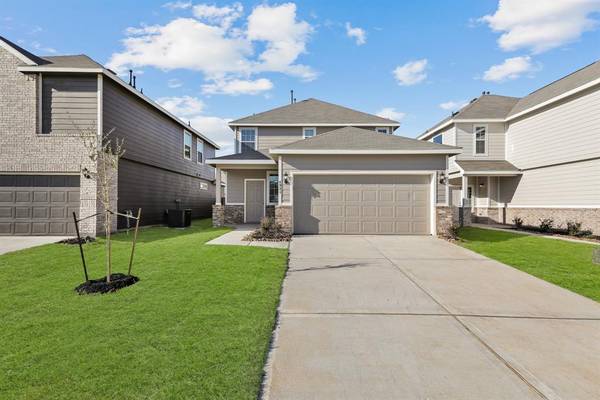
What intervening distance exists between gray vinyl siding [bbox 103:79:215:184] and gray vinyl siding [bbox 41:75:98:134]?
40 cm

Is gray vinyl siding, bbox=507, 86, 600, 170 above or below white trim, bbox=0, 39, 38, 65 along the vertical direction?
below

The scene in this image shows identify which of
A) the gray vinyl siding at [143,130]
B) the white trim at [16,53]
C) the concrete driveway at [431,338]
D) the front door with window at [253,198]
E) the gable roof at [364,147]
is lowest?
the concrete driveway at [431,338]

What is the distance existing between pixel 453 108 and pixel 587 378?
70.8 feet

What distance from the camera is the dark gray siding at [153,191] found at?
12319mm

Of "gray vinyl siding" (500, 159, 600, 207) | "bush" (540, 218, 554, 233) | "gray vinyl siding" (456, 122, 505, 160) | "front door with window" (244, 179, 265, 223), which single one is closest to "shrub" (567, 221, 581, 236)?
"bush" (540, 218, 554, 233)

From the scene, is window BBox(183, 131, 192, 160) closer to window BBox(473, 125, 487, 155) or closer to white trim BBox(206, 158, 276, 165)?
white trim BBox(206, 158, 276, 165)

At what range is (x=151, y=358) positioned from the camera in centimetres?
281

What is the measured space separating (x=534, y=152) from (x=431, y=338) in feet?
52.8

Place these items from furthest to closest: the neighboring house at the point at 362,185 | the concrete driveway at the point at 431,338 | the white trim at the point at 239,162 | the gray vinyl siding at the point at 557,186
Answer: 1. the white trim at the point at 239,162
2. the gray vinyl siding at the point at 557,186
3. the neighboring house at the point at 362,185
4. the concrete driveway at the point at 431,338

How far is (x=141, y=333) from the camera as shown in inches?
→ 131

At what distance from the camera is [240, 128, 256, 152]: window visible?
1744 centimetres

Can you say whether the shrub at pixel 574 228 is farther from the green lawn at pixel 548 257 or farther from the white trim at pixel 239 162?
the white trim at pixel 239 162

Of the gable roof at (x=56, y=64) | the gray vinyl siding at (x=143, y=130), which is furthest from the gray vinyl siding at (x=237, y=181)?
the gable roof at (x=56, y=64)

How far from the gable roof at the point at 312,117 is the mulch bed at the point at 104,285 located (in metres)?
13.1
